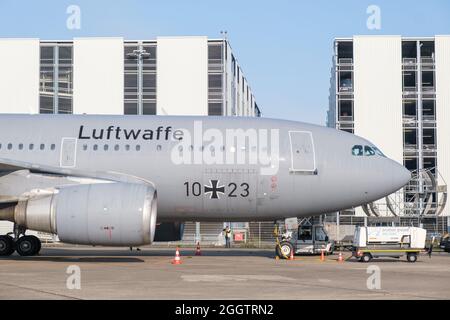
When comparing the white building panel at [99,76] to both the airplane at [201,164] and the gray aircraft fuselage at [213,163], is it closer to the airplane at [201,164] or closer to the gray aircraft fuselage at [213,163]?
the airplane at [201,164]

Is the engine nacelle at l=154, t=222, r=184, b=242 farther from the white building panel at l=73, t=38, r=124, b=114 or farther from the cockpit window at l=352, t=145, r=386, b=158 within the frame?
the white building panel at l=73, t=38, r=124, b=114

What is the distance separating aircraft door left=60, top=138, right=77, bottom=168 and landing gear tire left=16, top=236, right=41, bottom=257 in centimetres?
377

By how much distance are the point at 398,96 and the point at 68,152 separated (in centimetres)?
4065

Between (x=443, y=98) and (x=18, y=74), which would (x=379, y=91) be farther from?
(x=18, y=74)

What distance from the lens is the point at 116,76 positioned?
2144 inches

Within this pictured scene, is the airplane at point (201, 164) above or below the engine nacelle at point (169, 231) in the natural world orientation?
above

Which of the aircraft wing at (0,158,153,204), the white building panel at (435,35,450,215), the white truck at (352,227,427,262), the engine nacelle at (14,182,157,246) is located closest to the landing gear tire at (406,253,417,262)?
the white truck at (352,227,427,262)

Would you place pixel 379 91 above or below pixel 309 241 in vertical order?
above

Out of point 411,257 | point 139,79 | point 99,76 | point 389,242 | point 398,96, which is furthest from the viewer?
point 398,96

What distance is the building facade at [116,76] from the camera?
53.3 metres

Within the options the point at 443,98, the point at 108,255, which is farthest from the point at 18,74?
the point at 443,98

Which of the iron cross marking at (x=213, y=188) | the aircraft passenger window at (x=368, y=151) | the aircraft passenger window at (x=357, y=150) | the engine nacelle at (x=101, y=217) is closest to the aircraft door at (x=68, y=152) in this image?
the engine nacelle at (x=101, y=217)

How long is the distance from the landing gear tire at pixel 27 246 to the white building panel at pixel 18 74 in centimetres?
2904
